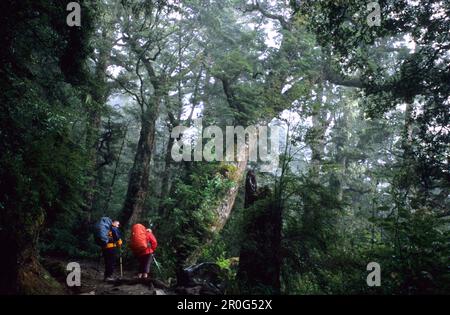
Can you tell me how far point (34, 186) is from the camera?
6520 mm

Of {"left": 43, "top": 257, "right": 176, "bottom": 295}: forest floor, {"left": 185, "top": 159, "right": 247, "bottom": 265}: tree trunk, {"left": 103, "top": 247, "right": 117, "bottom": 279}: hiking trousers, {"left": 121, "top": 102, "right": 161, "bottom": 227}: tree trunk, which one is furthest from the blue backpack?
{"left": 121, "top": 102, "right": 161, "bottom": 227}: tree trunk

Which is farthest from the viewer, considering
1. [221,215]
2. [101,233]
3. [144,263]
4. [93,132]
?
[93,132]

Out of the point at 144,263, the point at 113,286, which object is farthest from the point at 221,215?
the point at 113,286

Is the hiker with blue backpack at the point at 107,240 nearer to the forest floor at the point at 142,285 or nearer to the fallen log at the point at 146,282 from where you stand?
the forest floor at the point at 142,285

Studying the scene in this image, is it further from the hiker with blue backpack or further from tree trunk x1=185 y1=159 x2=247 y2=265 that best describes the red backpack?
tree trunk x1=185 y1=159 x2=247 y2=265

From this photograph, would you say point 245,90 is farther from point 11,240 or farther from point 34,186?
point 11,240

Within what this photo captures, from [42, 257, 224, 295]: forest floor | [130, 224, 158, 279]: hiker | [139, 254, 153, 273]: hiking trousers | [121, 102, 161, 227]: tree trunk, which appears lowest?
[42, 257, 224, 295]: forest floor

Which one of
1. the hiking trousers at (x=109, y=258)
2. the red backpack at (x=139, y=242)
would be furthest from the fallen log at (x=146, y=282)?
the red backpack at (x=139, y=242)

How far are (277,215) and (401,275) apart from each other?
2.46 metres

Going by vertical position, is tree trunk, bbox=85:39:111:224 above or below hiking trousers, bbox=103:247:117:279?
above

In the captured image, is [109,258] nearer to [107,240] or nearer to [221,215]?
[107,240]

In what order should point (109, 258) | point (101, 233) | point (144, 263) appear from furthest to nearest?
point (144, 263) < point (109, 258) < point (101, 233)

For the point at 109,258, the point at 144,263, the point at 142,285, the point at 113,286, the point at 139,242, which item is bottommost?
the point at 113,286

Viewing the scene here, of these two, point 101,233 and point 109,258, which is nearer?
point 101,233
